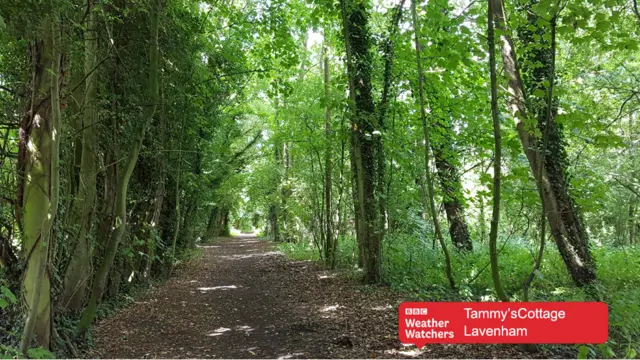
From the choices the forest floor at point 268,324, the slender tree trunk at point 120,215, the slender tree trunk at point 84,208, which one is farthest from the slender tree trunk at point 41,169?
the slender tree trunk at point 84,208

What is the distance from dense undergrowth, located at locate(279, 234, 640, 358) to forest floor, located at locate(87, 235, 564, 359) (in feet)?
2.55

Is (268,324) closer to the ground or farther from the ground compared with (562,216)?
closer to the ground

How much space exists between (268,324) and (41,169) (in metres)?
3.83

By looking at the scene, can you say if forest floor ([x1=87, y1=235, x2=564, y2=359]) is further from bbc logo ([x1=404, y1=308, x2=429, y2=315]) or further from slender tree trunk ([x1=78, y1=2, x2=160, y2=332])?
slender tree trunk ([x1=78, y1=2, x2=160, y2=332])

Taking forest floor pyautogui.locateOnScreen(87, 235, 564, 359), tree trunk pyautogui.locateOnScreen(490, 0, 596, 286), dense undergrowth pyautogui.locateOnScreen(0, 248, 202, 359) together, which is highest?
tree trunk pyautogui.locateOnScreen(490, 0, 596, 286)

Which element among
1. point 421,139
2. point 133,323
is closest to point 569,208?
point 421,139

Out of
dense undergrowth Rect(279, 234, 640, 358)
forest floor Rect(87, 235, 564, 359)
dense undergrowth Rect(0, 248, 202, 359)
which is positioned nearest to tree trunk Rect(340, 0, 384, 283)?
dense undergrowth Rect(279, 234, 640, 358)

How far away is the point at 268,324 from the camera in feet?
20.0

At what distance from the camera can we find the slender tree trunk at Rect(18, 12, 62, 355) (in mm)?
3896

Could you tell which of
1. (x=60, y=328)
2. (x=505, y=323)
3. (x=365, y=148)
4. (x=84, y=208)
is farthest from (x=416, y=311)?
(x=84, y=208)

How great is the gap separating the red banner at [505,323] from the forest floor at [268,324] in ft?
0.39

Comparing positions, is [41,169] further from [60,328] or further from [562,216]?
[562,216]

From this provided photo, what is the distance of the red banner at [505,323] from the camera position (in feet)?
14.0

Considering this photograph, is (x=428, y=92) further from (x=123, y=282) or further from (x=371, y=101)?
(x=123, y=282)
